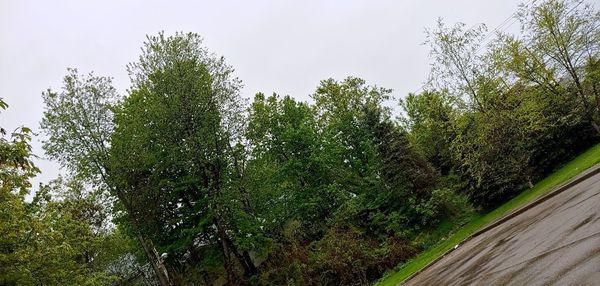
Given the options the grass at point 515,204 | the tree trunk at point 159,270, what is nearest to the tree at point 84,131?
the tree trunk at point 159,270

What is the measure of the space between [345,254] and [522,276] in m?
20.0

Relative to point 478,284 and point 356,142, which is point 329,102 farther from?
point 478,284

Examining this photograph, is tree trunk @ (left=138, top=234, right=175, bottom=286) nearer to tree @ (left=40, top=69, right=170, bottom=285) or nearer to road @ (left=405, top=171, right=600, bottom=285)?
tree @ (left=40, top=69, right=170, bottom=285)

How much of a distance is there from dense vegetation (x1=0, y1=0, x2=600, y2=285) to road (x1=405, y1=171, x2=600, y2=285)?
14.8m

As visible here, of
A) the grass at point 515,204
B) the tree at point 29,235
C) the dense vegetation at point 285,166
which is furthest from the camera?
the dense vegetation at point 285,166

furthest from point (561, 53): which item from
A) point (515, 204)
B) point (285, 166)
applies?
point (285, 166)

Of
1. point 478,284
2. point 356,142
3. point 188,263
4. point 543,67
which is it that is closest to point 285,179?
point 356,142

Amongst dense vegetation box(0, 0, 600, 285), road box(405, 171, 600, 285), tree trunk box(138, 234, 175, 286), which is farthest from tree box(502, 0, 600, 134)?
tree trunk box(138, 234, 175, 286)

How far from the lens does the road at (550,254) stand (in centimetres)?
536

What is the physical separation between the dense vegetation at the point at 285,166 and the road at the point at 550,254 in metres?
14.8

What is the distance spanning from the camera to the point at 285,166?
34.3 meters

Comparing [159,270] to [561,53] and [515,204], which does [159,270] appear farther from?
[561,53]

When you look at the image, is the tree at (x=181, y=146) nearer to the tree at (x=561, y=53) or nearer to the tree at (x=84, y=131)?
the tree at (x=84, y=131)

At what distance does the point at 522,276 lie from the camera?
639cm
